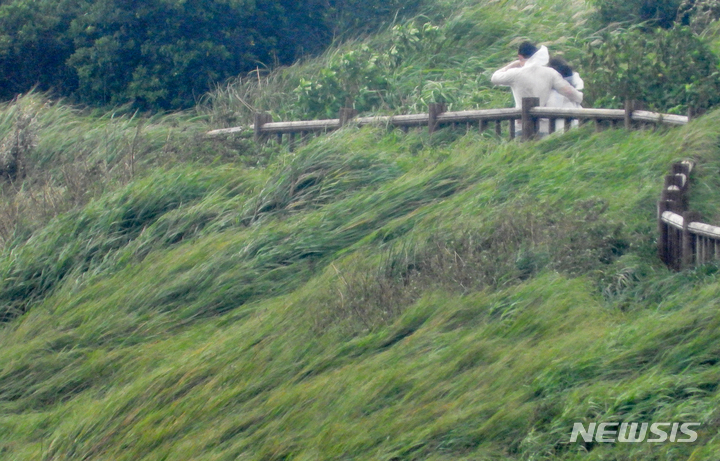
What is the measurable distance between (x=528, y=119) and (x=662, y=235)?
10.8 feet

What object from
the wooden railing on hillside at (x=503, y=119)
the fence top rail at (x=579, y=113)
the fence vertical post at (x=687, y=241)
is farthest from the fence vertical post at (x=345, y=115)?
the fence vertical post at (x=687, y=241)

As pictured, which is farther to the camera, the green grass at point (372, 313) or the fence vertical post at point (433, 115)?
the fence vertical post at point (433, 115)

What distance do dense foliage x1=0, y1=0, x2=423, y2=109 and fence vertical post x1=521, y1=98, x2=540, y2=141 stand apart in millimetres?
8453

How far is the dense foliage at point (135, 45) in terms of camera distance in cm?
1558

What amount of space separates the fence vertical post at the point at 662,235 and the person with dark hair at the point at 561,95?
2.94 meters

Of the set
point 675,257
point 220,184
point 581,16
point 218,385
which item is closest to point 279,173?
point 220,184

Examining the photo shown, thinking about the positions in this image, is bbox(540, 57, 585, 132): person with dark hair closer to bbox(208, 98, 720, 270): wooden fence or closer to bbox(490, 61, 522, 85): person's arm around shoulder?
bbox(208, 98, 720, 270): wooden fence

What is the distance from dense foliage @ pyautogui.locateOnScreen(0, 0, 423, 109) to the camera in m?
15.6

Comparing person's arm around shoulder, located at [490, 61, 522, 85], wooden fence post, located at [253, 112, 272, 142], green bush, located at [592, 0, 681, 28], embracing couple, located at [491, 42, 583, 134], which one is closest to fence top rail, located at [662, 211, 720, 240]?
embracing couple, located at [491, 42, 583, 134]

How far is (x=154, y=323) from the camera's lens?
6.29 meters

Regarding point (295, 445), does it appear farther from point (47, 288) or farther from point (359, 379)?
point (47, 288)

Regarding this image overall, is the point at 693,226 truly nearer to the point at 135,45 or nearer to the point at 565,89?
the point at 565,89

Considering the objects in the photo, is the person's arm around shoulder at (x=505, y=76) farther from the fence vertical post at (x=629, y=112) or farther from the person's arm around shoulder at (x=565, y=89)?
the fence vertical post at (x=629, y=112)

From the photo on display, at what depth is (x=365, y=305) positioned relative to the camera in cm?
559
